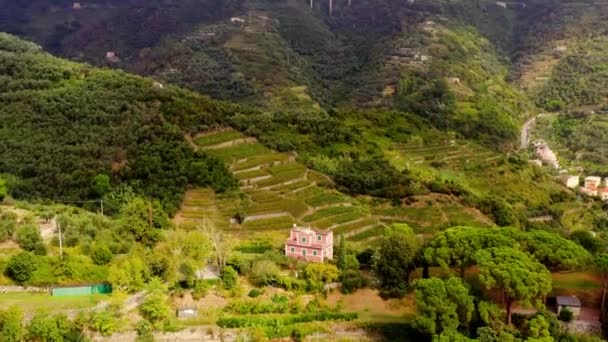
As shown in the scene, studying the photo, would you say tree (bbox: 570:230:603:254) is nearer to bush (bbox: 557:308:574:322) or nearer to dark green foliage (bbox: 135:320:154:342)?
bush (bbox: 557:308:574:322)

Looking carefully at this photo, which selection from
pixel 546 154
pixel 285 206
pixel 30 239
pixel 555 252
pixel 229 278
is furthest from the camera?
pixel 546 154

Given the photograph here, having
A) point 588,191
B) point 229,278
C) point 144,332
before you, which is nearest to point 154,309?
point 144,332

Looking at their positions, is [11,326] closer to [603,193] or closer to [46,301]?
[46,301]

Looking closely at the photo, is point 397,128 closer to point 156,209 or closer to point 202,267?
point 156,209

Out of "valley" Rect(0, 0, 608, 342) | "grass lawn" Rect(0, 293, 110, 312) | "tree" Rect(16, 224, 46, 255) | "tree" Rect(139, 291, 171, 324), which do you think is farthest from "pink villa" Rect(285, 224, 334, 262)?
"tree" Rect(16, 224, 46, 255)

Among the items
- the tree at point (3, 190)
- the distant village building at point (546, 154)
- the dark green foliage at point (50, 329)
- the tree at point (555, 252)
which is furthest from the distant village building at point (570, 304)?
the distant village building at point (546, 154)

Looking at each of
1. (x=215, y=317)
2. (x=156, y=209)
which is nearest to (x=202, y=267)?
(x=215, y=317)
